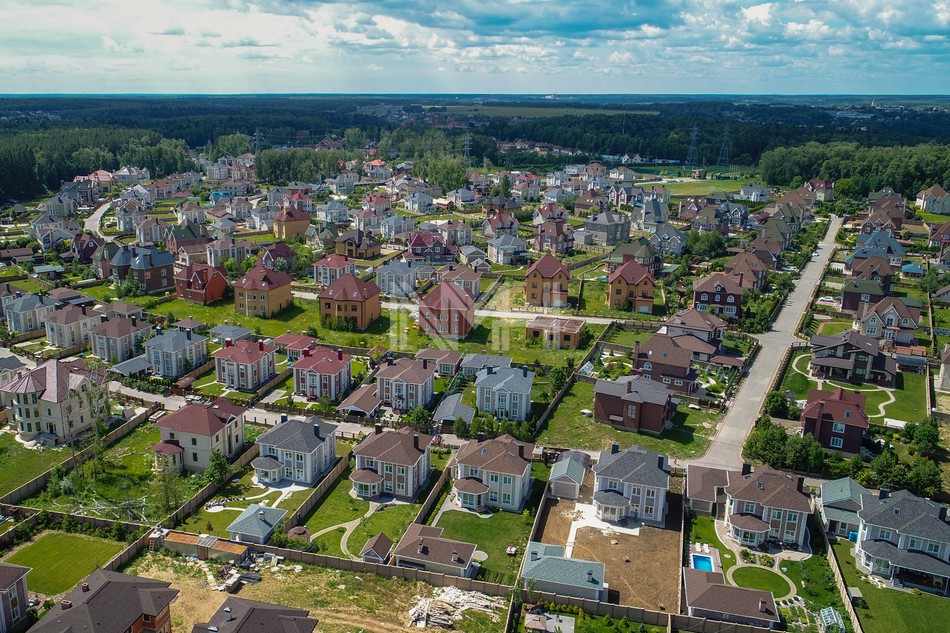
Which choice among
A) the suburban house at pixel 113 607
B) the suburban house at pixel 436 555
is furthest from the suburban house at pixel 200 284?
the suburban house at pixel 436 555

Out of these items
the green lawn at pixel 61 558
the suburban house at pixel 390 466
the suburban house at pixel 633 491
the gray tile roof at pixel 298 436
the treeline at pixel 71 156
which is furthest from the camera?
the treeline at pixel 71 156

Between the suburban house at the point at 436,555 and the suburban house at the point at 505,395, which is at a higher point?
the suburban house at the point at 505,395

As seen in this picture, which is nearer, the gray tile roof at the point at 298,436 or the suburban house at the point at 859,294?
the gray tile roof at the point at 298,436

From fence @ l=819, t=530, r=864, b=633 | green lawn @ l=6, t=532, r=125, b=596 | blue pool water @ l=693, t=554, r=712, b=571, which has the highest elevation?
green lawn @ l=6, t=532, r=125, b=596

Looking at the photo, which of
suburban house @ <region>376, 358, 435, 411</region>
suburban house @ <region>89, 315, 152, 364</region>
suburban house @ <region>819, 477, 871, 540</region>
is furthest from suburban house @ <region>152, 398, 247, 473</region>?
suburban house @ <region>819, 477, 871, 540</region>

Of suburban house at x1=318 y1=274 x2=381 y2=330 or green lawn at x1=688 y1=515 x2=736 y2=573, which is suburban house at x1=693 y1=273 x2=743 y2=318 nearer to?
suburban house at x1=318 y1=274 x2=381 y2=330

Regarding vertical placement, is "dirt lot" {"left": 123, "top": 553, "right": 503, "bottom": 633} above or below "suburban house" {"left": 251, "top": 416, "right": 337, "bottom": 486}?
below

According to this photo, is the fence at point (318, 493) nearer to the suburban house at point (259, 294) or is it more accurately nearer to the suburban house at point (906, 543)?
the suburban house at point (906, 543)

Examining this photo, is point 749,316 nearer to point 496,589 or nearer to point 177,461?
point 496,589

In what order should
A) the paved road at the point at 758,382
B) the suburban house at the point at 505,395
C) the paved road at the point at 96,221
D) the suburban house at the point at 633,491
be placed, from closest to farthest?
the suburban house at the point at 633,491, the paved road at the point at 758,382, the suburban house at the point at 505,395, the paved road at the point at 96,221
